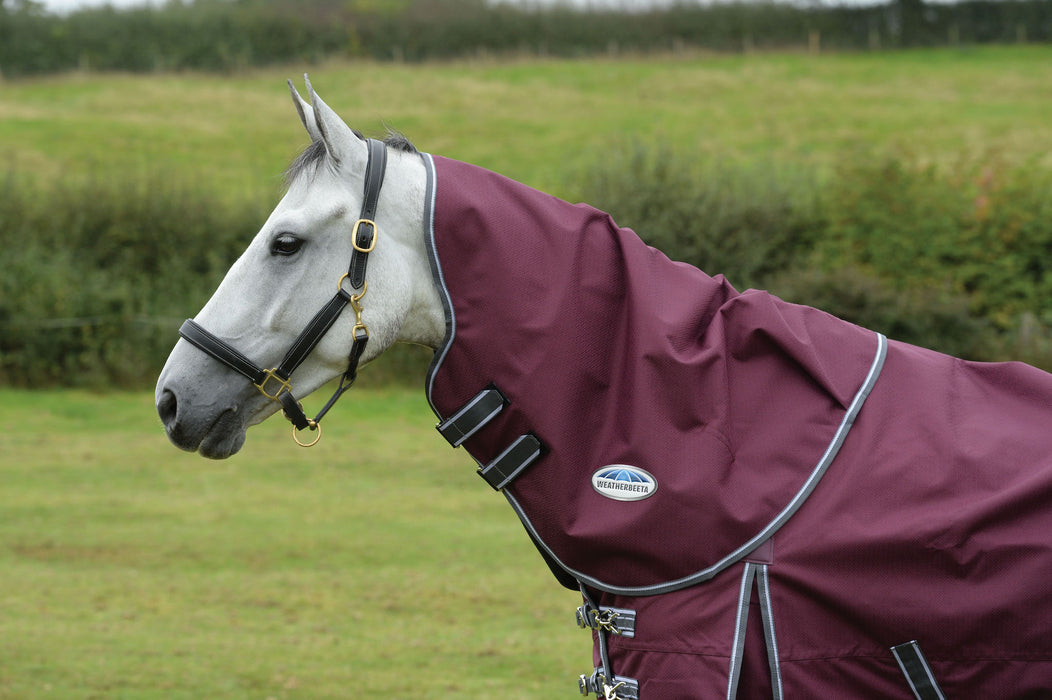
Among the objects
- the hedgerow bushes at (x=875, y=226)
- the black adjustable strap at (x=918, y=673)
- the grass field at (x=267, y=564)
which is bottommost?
the grass field at (x=267, y=564)

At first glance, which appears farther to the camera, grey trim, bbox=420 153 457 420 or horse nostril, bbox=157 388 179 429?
horse nostril, bbox=157 388 179 429

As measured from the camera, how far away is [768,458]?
6.83 ft

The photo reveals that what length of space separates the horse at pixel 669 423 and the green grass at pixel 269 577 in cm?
288

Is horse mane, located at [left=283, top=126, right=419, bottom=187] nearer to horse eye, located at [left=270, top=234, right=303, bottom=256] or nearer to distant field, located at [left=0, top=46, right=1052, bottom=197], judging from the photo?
horse eye, located at [left=270, top=234, right=303, bottom=256]

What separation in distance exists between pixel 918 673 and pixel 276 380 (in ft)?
5.01

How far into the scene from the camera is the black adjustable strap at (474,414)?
2146 millimetres

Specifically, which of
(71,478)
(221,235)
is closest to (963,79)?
(221,235)

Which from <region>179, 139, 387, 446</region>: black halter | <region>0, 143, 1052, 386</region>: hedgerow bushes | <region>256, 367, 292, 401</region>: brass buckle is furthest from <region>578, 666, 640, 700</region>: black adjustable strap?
<region>0, 143, 1052, 386</region>: hedgerow bushes

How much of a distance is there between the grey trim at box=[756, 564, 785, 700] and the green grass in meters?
2.90

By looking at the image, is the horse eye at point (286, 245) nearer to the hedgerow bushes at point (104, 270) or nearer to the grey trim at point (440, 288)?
the grey trim at point (440, 288)

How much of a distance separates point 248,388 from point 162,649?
3.60 meters

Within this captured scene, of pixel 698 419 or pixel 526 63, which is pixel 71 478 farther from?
pixel 526 63

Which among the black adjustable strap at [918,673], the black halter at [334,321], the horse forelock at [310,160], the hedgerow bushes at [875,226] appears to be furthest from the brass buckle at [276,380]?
the hedgerow bushes at [875,226]

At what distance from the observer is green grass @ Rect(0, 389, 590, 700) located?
4.99 metres
